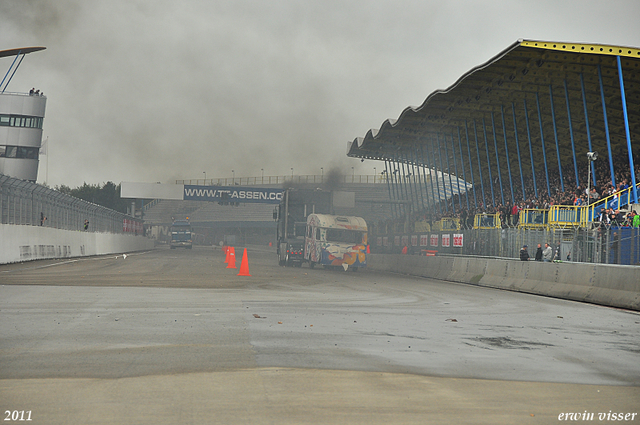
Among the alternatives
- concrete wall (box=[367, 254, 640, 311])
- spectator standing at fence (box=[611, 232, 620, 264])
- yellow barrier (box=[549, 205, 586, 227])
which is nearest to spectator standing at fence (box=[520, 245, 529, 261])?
concrete wall (box=[367, 254, 640, 311])

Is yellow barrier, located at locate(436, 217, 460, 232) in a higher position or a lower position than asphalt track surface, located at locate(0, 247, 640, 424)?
higher

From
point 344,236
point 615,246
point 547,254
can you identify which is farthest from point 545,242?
point 344,236

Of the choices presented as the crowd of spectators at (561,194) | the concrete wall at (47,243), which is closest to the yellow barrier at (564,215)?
the crowd of spectators at (561,194)

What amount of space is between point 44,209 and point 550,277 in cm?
2724

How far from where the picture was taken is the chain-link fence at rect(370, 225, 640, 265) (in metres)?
18.6

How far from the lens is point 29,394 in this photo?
578 cm

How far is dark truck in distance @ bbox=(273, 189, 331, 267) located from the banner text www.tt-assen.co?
141 feet

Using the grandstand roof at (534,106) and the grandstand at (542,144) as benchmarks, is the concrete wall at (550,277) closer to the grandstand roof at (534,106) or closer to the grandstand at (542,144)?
the grandstand at (542,144)

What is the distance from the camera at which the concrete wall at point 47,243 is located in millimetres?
30922

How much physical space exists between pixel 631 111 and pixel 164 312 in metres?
32.3

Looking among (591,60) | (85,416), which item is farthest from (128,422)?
(591,60)

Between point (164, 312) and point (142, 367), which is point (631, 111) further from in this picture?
point (142, 367)

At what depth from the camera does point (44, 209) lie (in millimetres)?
37344

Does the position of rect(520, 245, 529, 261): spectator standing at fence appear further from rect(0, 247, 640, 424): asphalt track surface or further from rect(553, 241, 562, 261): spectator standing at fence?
rect(0, 247, 640, 424): asphalt track surface
